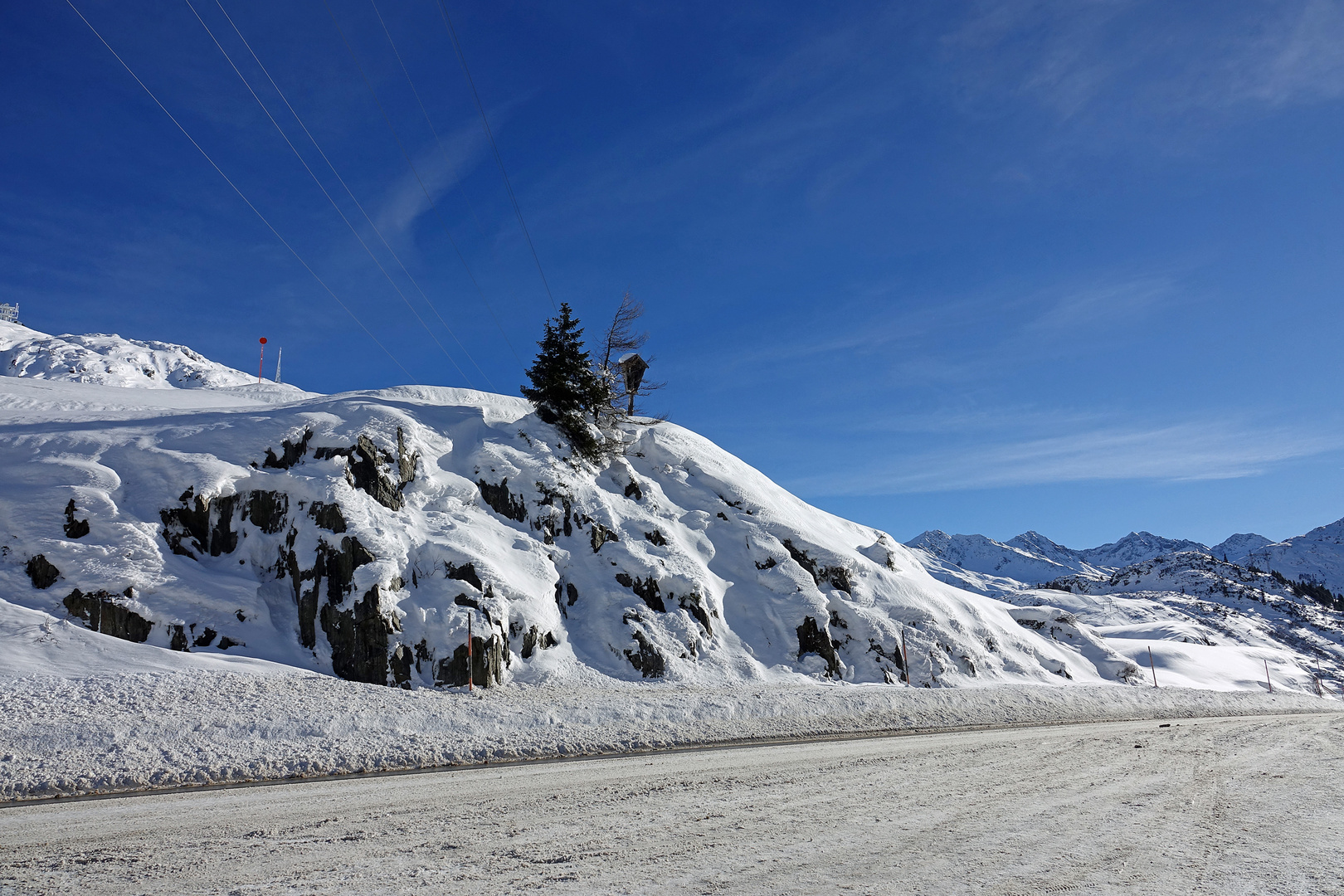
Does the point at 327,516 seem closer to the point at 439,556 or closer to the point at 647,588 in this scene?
the point at 439,556

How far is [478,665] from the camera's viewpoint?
1941 cm

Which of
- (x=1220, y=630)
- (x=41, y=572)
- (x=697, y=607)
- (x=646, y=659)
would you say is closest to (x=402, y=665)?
(x=646, y=659)

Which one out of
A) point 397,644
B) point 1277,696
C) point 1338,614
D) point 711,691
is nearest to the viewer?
point 397,644

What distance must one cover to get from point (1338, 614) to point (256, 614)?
765ft

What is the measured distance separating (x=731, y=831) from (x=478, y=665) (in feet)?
44.9

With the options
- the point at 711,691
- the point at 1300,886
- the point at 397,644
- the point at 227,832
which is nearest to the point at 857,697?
the point at 711,691

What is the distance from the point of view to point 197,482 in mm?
21375

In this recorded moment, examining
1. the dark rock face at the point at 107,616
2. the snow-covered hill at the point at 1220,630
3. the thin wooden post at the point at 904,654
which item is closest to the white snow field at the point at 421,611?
the dark rock face at the point at 107,616

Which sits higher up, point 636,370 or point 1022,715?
point 636,370

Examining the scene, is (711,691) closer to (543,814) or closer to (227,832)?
(543,814)

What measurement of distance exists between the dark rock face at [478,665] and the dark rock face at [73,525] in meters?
10.9

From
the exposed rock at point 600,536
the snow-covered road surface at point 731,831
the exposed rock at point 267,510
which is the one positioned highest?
the exposed rock at point 267,510

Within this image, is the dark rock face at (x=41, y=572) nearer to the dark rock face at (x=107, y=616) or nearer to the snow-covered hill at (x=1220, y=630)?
the dark rock face at (x=107, y=616)

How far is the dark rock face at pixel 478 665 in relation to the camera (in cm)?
1900
